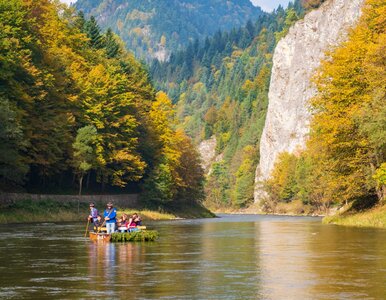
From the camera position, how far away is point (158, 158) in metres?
108

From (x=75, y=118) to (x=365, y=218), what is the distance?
138ft

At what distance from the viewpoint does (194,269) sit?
2933 centimetres

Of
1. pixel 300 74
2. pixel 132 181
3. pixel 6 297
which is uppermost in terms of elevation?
pixel 300 74

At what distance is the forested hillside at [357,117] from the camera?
186 feet

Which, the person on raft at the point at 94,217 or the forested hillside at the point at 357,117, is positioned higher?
the forested hillside at the point at 357,117

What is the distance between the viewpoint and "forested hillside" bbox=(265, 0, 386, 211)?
56.6 metres

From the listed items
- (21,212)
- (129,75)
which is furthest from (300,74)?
(21,212)

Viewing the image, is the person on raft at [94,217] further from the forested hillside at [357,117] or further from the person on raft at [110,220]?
the forested hillside at [357,117]

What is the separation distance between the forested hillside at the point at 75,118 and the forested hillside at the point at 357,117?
2664cm

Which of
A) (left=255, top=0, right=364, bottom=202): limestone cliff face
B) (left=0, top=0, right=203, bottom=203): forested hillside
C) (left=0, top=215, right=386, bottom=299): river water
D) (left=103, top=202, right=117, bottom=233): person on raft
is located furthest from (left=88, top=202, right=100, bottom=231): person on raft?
(left=255, top=0, right=364, bottom=202): limestone cliff face

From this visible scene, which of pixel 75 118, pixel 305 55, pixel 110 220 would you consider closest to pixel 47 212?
pixel 75 118

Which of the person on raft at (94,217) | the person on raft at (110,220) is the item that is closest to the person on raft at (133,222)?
the person on raft at (110,220)

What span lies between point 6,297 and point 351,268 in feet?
44.2

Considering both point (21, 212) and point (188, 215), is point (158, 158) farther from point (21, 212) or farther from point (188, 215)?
point (21, 212)
